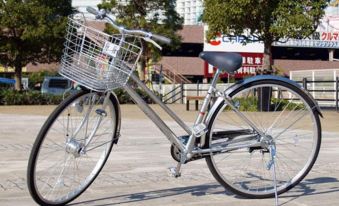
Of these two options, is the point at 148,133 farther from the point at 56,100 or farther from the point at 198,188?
the point at 56,100

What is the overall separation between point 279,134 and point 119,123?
4.64 ft

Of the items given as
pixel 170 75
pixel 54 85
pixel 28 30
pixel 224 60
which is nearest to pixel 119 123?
pixel 224 60

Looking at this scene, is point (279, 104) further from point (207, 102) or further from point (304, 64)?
point (304, 64)

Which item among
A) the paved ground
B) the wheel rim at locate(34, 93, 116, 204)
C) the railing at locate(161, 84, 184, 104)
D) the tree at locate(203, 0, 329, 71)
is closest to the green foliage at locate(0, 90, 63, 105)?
the railing at locate(161, 84, 184, 104)

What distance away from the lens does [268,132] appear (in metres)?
5.20

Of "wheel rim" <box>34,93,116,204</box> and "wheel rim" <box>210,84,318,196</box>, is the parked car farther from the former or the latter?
"wheel rim" <box>34,93,116,204</box>

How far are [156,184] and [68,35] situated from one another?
6.87 ft

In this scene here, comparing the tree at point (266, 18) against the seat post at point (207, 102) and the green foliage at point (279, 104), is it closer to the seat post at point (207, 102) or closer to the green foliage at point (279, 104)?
the green foliage at point (279, 104)


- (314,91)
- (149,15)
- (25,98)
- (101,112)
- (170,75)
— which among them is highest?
(149,15)

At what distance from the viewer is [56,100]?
28.1 meters

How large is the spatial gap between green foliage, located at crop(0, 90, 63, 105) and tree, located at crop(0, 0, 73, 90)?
279cm

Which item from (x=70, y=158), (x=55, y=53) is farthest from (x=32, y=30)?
(x=70, y=158)

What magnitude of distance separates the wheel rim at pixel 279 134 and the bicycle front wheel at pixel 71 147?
2.87 feet

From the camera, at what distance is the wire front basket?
4.30 meters
